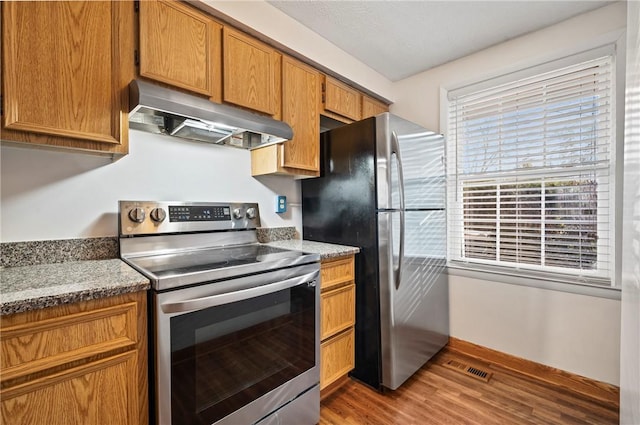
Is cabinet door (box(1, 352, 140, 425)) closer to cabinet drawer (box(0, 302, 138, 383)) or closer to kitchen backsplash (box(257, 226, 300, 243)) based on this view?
cabinet drawer (box(0, 302, 138, 383))

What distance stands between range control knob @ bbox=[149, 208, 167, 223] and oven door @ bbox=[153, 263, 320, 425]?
2.08 ft

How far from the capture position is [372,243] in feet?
5.98

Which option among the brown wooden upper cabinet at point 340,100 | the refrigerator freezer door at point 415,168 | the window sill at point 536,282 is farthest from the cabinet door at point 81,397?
the window sill at point 536,282

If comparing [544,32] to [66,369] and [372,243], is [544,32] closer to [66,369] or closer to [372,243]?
[372,243]

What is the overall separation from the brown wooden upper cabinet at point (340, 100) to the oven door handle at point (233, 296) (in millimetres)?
1285

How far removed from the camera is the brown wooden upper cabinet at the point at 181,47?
128 centimetres

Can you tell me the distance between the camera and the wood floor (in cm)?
158

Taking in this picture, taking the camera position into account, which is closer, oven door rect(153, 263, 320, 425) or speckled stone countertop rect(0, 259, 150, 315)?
speckled stone countertop rect(0, 259, 150, 315)

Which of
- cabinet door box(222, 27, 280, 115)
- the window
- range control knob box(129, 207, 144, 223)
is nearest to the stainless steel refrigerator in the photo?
the window

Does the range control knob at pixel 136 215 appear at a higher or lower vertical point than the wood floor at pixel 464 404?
higher

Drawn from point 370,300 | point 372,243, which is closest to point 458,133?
point 372,243

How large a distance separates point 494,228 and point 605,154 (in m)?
0.78

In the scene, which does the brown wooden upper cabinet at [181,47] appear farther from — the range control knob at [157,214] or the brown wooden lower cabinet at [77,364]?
the brown wooden lower cabinet at [77,364]

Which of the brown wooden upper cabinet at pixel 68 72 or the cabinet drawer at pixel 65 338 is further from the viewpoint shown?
the brown wooden upper cabinet at pixel 68 72
